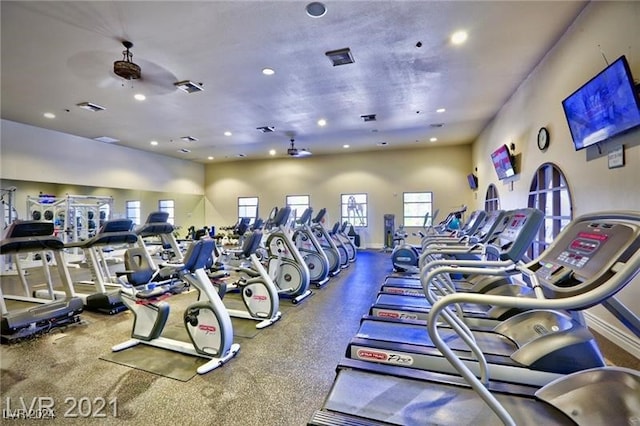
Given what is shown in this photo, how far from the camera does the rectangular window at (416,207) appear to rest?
10508 millimetres

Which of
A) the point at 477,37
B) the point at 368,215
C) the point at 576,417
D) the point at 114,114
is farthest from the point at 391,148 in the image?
the point at 576,417

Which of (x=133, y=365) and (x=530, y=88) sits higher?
(x=530, y=88)

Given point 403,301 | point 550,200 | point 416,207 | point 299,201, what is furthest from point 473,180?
point 403,301

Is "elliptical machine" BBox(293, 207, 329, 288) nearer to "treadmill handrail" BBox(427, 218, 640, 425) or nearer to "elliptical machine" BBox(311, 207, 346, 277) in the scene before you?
"elliptical machine" BBox(311, 207, 346, 277)

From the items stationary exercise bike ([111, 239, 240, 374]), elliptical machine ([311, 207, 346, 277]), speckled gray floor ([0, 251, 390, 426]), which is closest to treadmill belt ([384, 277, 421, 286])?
speckled gray floor ([0, 251, 390, 426])

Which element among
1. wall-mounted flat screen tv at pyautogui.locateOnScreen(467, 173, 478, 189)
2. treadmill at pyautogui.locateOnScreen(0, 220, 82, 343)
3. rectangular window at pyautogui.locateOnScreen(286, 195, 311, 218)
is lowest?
treadmill at pyautogui.locateOnScreen(0, 220, 82, 343)

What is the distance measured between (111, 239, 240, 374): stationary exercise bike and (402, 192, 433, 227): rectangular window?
8.78 m

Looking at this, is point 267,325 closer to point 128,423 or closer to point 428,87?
point 128,423

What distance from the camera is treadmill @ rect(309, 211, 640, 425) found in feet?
4.00

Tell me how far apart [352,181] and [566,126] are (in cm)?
772

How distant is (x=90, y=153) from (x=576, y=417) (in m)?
10.7

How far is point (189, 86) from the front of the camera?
16.1 feet

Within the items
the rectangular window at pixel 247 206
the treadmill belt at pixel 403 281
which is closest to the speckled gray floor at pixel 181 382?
the treadmill belt at pixel 403 281

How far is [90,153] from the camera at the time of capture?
8383 mm
